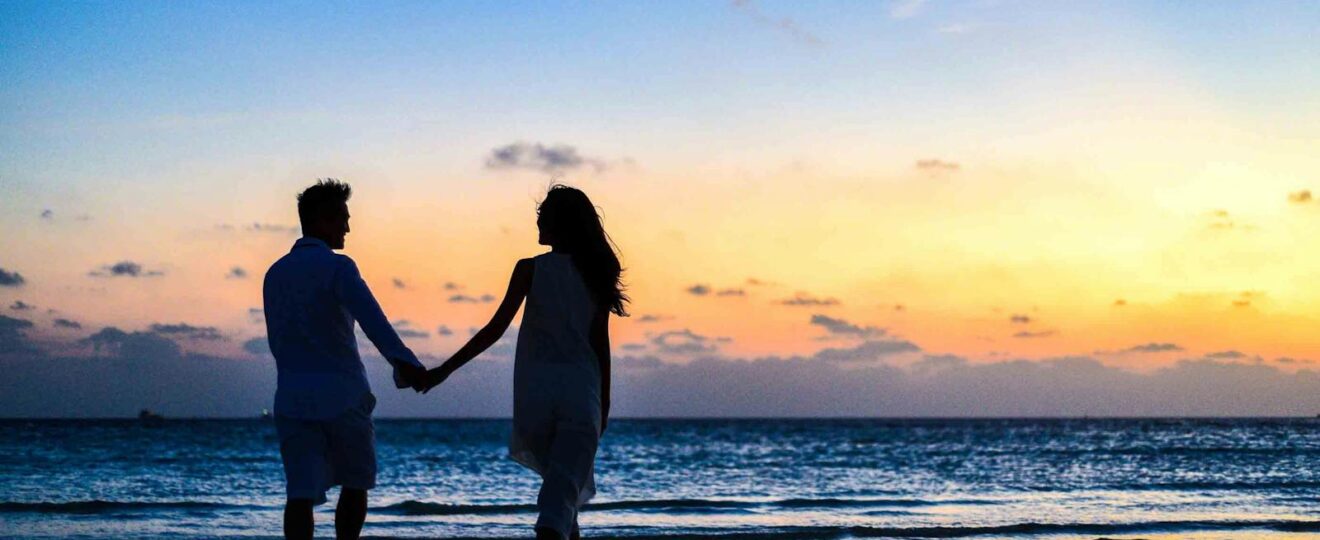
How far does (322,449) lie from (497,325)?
0.80 meters

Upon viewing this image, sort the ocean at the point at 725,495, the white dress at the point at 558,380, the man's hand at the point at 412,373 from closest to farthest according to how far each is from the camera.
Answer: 1. the white dress at the point at 558,380
2. the man's hand at the point at 412,373
3. the ocean at the point at 725,495

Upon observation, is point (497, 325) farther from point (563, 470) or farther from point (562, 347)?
point (563, 470)

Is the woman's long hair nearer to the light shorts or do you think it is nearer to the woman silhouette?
the woman silhouette

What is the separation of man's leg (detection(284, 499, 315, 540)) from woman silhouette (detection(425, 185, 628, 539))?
63 centimetres

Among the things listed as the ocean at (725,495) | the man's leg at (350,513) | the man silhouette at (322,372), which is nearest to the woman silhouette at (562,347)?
the man silhouette at (322,372)

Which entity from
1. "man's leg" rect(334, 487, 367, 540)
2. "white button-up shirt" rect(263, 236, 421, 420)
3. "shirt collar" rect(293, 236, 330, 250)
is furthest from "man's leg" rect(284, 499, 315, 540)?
"shirt collar" rect(293, 236, 330, 250)

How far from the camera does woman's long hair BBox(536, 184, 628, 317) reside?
4.38m

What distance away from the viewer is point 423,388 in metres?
4.48

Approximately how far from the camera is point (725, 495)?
18.6m

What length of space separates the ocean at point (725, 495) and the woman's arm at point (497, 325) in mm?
6836

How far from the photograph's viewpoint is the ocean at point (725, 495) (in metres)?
12.4

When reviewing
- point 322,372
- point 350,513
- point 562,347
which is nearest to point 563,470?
point 562,347

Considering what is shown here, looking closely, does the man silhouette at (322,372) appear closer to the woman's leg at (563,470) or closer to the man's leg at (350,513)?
the man's leg at (350,513)

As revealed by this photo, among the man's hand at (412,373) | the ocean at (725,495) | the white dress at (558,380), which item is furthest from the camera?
the ocean at (725,495)
